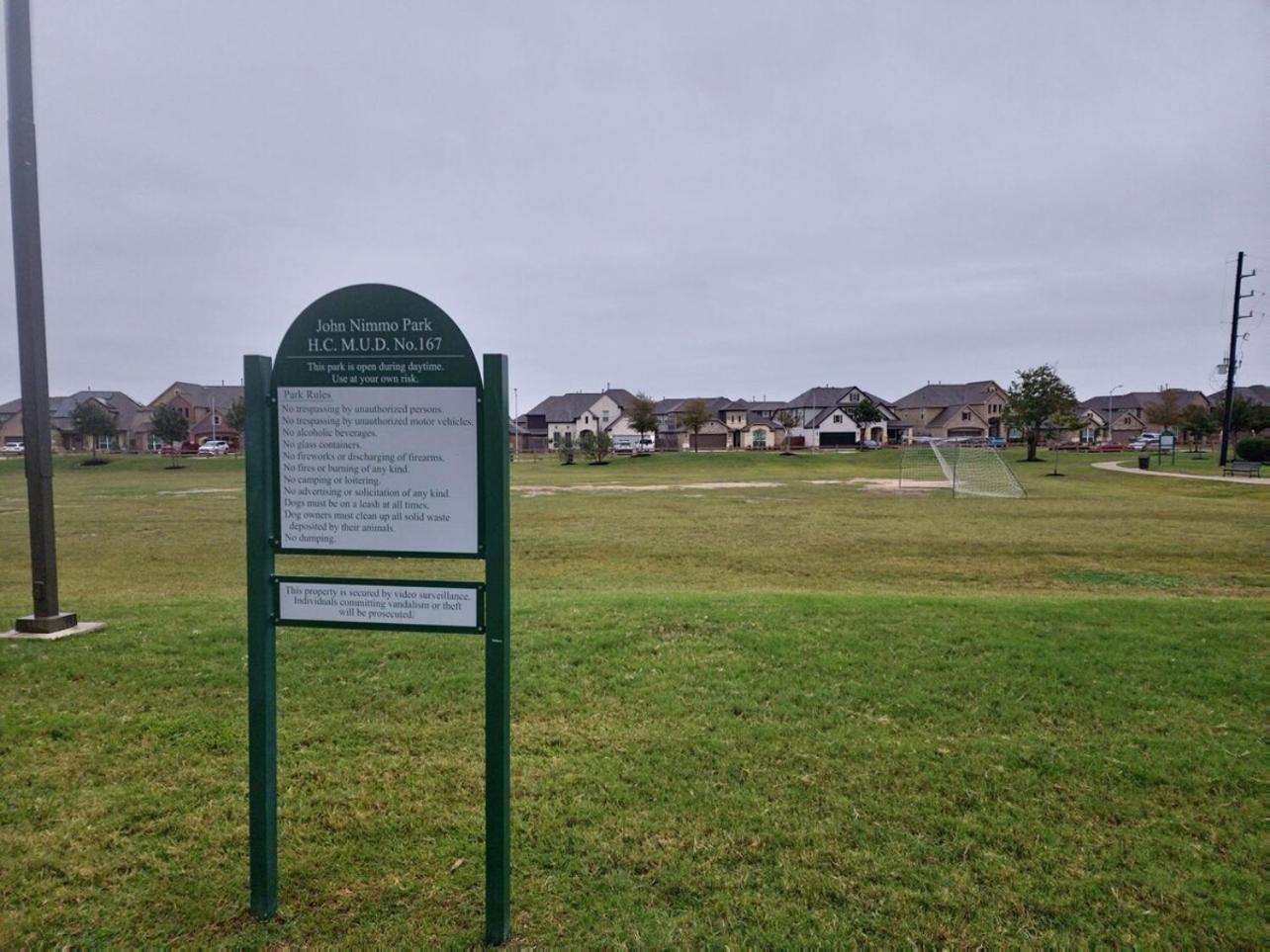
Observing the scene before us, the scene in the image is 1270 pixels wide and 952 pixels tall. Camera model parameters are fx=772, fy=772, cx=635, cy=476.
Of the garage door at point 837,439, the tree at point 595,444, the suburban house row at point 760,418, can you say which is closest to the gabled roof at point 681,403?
the suburban house row at point 760,418

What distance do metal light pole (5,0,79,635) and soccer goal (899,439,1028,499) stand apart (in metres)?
30.8

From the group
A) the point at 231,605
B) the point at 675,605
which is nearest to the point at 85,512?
the point at 231,605

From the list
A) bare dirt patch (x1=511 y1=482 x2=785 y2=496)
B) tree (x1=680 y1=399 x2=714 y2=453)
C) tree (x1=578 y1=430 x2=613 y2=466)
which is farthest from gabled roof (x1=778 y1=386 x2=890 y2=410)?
bare dirt patch (x1=511 y1=482 x2=785 y2=496)

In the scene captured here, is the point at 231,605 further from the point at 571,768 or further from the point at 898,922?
the point at 898,922

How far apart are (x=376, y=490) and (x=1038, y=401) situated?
226 feet

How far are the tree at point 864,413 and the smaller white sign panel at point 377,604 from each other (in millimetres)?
102317

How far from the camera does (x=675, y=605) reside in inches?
345

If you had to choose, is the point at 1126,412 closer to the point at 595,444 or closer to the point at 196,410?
the point at 595,444

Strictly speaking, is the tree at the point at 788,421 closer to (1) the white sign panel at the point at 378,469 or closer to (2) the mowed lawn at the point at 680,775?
(2) the mowed lawn at the point at 680,775

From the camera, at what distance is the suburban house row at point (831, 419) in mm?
105750

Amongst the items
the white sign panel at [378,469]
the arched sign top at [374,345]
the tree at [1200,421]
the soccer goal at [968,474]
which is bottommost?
the soccer goal at [968,474]

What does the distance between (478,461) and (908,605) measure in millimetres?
6730

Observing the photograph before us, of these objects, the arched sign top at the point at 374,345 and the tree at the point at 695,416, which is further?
the tree at the point at 695,416

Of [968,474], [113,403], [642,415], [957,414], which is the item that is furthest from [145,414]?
[957,414]
